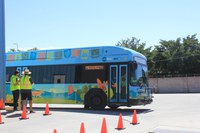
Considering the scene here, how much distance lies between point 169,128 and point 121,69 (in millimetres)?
6429

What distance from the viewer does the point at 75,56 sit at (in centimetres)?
1997

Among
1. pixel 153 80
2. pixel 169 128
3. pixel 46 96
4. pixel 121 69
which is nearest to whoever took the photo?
pixel 169 128

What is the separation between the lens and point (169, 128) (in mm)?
12344

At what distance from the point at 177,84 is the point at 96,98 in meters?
43.1

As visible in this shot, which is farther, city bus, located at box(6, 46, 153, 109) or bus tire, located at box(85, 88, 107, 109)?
bus tire, located at box(85, 88, 107, 109)

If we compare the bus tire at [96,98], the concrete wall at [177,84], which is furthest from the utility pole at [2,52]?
the concrete wall at [177,84]

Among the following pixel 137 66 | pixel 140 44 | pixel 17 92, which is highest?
pixel 140 44

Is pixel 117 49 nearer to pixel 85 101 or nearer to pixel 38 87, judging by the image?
pixel 85 101

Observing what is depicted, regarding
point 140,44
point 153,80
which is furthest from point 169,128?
point 140,44

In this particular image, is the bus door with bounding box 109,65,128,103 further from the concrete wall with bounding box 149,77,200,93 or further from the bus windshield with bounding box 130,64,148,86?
the concrete wall with bounding box 149,77,200,93

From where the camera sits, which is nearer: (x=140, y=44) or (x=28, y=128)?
(x=28, y=128)

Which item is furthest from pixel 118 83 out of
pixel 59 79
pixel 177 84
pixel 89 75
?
pixel 177 84

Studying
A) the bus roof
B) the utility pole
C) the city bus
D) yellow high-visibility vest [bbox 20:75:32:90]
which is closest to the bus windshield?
the city bus

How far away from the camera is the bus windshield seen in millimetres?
18078
